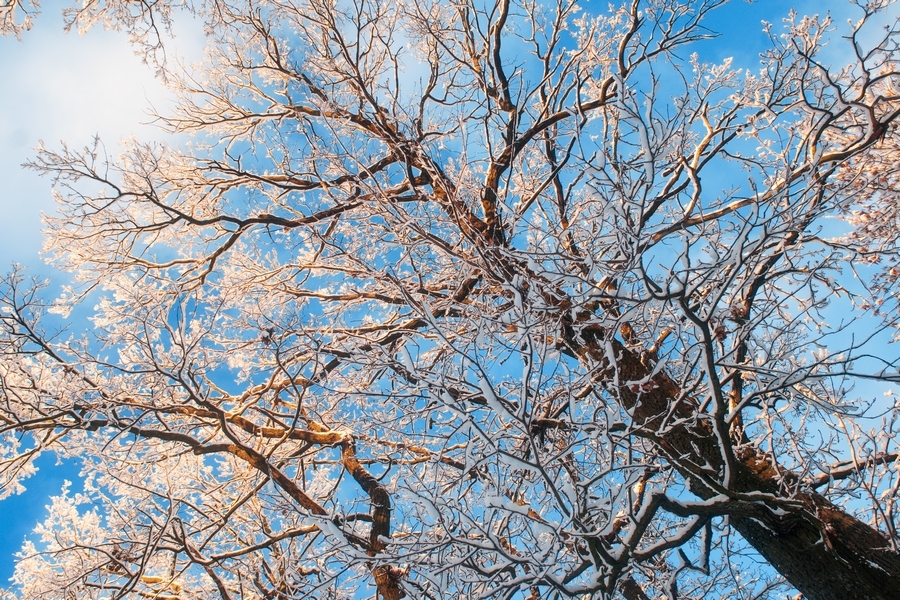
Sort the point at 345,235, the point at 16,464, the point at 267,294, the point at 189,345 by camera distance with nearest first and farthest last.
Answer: the point at 189,345
the point at 16,464
the point at 345,235
the point at 267,294

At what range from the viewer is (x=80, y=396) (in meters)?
4.38

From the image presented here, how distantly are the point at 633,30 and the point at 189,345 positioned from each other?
467 cm

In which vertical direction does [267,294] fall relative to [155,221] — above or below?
below

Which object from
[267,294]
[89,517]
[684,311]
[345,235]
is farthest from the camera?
[89,517]

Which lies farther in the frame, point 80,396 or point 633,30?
point 633,30

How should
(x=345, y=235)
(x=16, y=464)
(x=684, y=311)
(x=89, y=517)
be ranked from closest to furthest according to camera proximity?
(x=684, y=311)
(x=16, y=464)
(x=345, y=235)
(x=89, y=517)

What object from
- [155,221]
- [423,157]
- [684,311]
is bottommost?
[684,311]

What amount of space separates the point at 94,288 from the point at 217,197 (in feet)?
5.73

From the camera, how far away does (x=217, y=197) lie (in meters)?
6.70

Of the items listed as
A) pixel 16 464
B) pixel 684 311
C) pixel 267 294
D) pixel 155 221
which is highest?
pixel 155 221

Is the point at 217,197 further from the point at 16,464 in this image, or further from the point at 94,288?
the point at 16,464

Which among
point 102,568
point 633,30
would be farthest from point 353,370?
point 633,30

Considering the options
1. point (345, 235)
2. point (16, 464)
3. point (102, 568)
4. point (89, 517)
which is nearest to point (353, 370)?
point (345, 235)

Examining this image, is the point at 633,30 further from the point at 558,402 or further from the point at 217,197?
the point at 217,197
